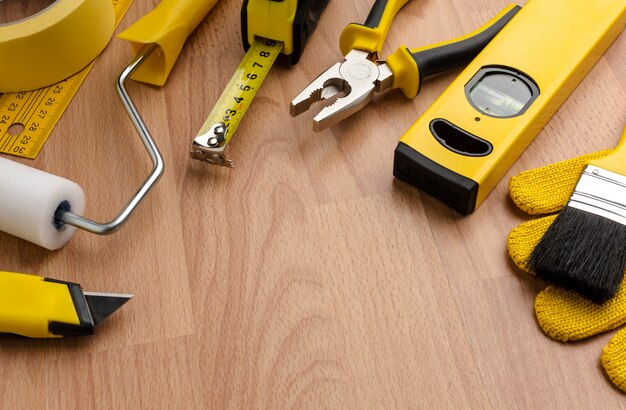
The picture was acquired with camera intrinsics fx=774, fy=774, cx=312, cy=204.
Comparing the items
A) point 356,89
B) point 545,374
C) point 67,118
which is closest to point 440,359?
point 545,374

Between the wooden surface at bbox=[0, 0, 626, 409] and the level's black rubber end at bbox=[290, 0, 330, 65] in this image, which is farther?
the level's black rubber end at bbox=[290, 0, 330, 65]

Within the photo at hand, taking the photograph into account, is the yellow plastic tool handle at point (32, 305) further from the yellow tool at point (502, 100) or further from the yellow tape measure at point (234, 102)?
the yellow tool at point (502, 100)

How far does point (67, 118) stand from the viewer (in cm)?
90

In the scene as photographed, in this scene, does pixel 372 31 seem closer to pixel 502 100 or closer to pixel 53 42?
pixel 502 100

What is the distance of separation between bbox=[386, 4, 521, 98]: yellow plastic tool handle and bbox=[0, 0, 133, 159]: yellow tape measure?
1.24ft

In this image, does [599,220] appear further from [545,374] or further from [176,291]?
[176,291]

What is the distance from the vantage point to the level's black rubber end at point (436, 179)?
30.4 inches

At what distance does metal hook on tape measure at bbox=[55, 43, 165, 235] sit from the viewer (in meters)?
0.77

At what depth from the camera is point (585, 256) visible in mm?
717

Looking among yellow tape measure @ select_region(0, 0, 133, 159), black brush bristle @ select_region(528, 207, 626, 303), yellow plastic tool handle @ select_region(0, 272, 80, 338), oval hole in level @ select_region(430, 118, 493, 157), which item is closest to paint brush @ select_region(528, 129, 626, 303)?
black brush bristle @ select_region(528, 207, 626, 303)

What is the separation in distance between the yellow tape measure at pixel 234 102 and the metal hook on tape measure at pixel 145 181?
46 millimetres

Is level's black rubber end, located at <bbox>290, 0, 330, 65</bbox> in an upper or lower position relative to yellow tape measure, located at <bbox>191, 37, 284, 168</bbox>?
upper

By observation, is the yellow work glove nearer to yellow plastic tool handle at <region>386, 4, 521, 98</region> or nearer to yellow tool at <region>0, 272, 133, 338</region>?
yellow plastic tool handle at <region>386, 4, 521, 98</region>

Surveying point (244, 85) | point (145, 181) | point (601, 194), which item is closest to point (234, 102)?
point (244, 85)
